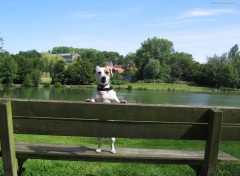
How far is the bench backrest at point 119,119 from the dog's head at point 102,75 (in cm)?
138

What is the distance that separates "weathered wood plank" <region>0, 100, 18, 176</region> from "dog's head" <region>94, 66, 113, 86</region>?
1.68 metres

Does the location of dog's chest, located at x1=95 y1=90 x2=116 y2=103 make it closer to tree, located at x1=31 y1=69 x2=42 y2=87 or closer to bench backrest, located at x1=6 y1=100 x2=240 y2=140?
bench backrest, located at x1=6 y1=100 x2=240 y2=140

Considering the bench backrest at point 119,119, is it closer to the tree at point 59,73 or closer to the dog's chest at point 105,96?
the dog's chest at point 105,96

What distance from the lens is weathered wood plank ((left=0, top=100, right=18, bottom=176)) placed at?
3363 millimetres

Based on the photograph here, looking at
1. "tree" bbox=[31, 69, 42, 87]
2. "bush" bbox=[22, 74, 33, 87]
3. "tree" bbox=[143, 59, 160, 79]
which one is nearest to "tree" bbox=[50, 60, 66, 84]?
"tree" bbox=[31, 69, 42, 87]

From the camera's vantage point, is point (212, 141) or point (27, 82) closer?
point (212, 141)

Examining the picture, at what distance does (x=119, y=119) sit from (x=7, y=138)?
1093mm

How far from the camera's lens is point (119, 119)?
3455 millimetres

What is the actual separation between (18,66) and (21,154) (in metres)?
96.7

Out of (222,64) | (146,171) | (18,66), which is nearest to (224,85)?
(222,64)

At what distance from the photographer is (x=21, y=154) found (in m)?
3.80

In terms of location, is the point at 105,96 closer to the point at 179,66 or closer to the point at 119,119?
the point at 119,119

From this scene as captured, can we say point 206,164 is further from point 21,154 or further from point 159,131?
point 21,154

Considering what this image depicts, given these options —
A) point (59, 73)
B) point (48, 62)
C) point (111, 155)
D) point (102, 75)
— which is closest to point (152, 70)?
point (59, 73)
